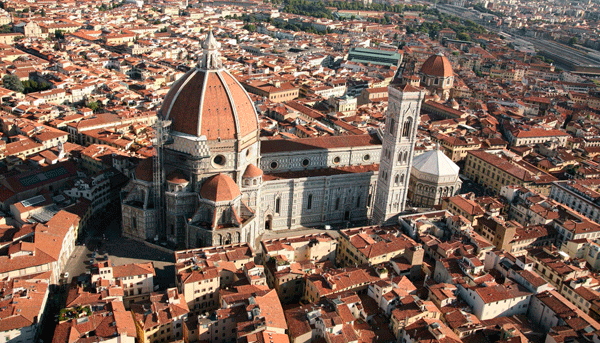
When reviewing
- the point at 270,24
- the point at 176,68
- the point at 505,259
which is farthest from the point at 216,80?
the point at 270,24

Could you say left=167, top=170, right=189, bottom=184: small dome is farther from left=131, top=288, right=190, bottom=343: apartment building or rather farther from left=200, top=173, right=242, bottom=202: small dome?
left=131, top=288, right=190, bottom=343: apartment building

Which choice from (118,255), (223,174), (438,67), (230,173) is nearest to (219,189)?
(223,174)

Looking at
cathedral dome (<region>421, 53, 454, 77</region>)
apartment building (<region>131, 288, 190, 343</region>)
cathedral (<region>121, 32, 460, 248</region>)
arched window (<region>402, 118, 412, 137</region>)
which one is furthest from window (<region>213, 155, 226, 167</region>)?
cathedral dome (<region>421, 53, 454, 77</region>)

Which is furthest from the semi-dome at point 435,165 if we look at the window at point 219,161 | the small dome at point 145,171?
the small dome at point 145,171

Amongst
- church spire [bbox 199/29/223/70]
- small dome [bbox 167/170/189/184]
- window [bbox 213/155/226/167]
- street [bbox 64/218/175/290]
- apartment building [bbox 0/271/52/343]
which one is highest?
church spire [bbox 199/29/223/70]

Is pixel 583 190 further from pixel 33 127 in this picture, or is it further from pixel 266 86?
pixel 33 127

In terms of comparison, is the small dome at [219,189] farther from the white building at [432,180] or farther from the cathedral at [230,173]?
the white building at [432,180]
